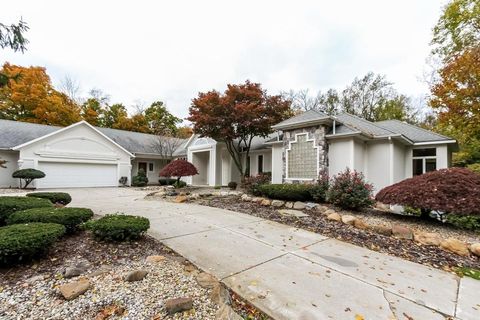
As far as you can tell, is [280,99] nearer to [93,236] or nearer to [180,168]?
[180,168]

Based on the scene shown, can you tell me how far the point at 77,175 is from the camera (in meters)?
16.4

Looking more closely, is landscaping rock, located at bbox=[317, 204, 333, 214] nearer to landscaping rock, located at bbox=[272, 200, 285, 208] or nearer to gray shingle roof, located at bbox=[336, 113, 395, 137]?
landscaping rock, located at bbox=[272, 200, 285, 208]

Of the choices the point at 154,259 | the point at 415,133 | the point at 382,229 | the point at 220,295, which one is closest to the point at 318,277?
the point at 220,295

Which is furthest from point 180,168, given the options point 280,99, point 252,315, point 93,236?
point 252,315

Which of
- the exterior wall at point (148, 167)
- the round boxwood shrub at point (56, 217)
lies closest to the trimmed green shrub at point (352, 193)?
the round boxwood shrub at point (56, 217)

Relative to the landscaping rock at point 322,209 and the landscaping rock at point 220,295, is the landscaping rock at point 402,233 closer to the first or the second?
the landscaping rock at point 322,209

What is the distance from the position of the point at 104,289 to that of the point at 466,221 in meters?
8.58

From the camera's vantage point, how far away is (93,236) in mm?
4383

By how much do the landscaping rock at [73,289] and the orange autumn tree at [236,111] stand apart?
36.2 ft

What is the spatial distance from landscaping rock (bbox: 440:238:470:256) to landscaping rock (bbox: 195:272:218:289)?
507 cm

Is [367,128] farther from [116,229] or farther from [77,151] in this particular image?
[77,151]

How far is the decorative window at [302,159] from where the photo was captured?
1049 cm

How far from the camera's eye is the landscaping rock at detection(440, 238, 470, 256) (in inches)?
177

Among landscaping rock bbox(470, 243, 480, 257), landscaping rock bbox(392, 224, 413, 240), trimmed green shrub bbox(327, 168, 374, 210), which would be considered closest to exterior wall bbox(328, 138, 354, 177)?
trimmed green shrub bbox(327, 168, 374, 210)
